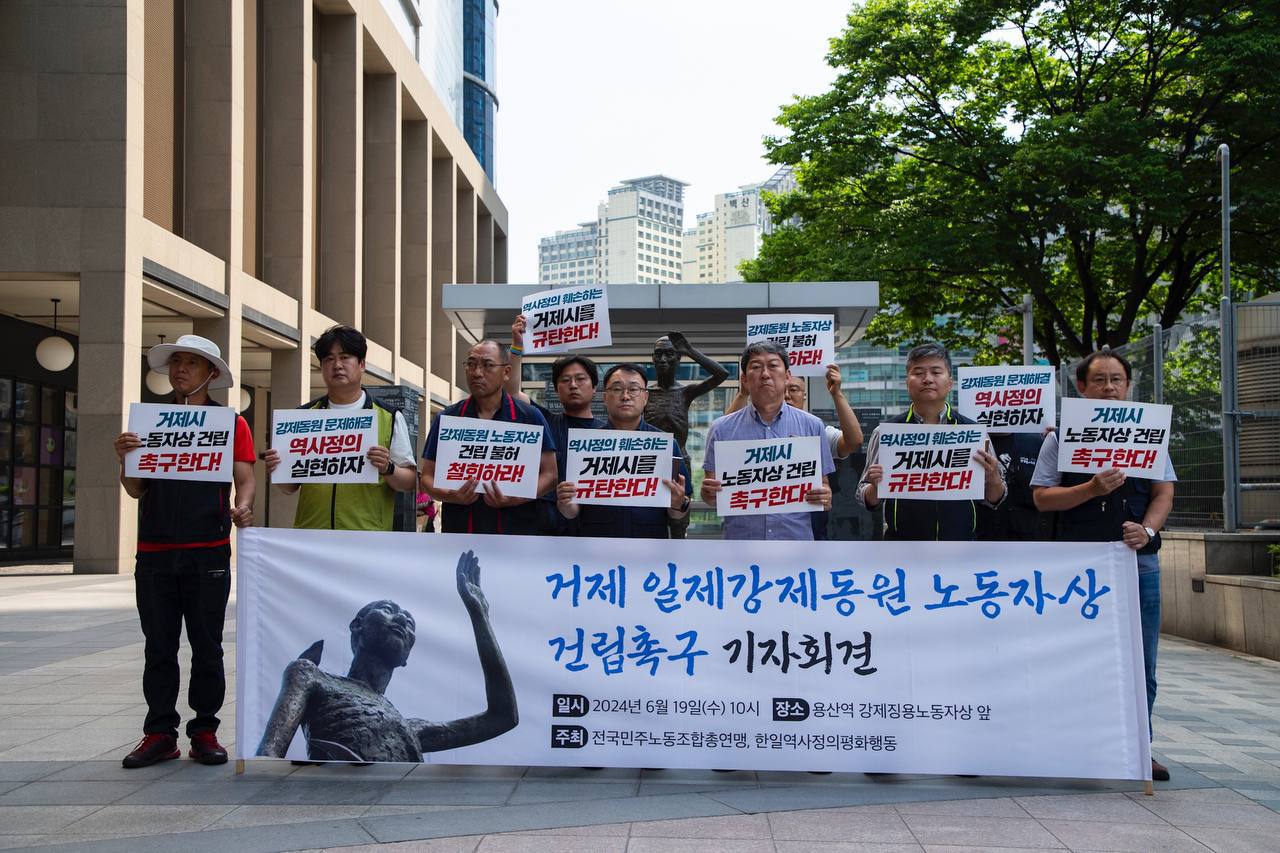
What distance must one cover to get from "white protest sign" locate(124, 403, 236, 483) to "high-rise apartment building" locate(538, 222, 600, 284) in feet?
493

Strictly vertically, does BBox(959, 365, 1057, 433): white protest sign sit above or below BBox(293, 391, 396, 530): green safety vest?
above

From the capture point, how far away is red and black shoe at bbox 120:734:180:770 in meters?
5.60

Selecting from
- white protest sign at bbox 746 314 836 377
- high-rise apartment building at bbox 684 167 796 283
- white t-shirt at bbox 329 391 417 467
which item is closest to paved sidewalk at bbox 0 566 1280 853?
white t-shirt at bbox 329 391 417 467

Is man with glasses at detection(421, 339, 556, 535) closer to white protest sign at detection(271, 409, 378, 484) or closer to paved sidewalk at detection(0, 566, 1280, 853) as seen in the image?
white protest sign at detection(271, 409, 378, 484)

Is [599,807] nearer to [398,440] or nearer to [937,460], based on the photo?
[398,440]

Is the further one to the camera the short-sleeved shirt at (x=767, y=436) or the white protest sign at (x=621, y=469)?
the short-sleeved shirt at (x=767, y=436)

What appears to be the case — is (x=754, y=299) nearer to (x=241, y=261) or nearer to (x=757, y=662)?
(x=757, y=662)

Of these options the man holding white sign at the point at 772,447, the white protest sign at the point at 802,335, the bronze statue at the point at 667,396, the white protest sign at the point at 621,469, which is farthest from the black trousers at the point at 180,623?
the white protest sign at the point at 802,335

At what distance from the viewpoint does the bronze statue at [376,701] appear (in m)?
5.34

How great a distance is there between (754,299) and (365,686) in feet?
35.5

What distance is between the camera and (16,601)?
47.4 feet

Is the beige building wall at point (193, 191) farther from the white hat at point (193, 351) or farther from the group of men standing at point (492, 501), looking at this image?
the group of men standing at point (492, 501)

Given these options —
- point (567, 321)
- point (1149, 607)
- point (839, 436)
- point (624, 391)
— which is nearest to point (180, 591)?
point (624, 391)

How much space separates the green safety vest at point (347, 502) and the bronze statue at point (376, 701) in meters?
0.56
